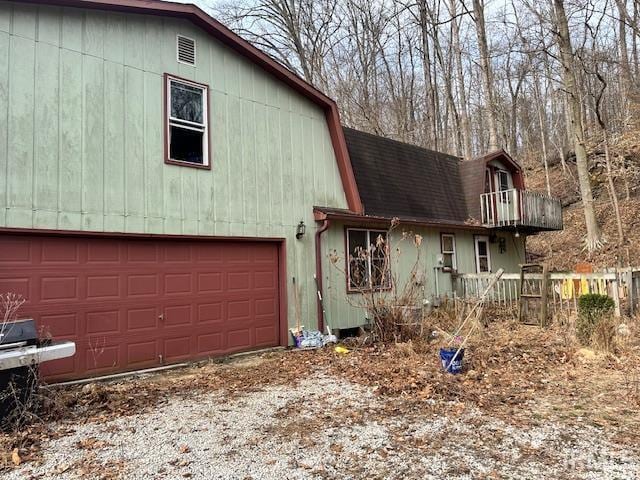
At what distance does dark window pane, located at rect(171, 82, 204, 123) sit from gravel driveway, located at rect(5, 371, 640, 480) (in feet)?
16.3

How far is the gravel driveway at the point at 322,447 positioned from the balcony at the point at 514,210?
9.82 meters

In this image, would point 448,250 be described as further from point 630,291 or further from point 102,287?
point 102,287

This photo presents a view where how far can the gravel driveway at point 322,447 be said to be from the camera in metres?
3.62

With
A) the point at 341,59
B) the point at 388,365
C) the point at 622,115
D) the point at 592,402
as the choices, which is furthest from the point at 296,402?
the point at 622,115

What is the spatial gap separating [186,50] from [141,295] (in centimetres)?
441

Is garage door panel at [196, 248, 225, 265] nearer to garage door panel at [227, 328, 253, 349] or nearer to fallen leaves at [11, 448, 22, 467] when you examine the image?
garage door panel at [227, 328, 253, 349]

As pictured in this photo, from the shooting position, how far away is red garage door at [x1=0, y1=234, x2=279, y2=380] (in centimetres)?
627

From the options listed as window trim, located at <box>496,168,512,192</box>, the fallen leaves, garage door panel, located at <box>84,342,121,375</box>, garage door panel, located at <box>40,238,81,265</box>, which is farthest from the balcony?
the fallen leaves

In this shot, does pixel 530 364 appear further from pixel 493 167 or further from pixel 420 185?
pixel 493 167

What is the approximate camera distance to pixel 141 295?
7152mm

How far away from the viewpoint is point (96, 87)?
22.7ft

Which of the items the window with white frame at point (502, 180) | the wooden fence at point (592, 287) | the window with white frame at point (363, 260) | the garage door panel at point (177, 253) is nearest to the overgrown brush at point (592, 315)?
the wooden fence at point (592, 287)

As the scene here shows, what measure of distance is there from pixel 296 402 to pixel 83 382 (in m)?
3.25

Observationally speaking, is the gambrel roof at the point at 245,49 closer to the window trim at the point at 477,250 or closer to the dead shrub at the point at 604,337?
the dead shrub at the point at 604,337
